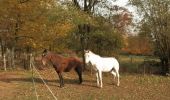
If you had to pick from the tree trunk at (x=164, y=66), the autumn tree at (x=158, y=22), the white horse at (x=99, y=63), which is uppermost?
the autumn tree at (x=158, y=22)

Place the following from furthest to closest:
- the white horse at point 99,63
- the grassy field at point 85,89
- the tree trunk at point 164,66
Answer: the tree trunk at point 164,66 → the white horse at point 99,63 → the grassy field at point 85,89

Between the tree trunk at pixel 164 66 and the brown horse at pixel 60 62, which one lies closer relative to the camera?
the brown horse at pixel 60 62

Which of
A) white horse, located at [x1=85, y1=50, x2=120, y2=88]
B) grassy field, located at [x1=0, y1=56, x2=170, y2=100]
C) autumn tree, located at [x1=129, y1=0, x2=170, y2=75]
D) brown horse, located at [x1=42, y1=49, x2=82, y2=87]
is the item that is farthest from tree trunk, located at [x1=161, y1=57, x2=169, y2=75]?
brown horse, located at [x1=42, y1=49, x2=82, y2=87]

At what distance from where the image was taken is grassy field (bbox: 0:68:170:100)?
1639 cm

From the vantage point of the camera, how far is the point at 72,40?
36.2 metres

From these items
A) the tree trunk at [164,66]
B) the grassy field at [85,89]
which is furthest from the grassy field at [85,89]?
the tree trunk at [164,66]

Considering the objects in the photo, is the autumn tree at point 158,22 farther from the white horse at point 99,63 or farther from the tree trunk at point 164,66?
the white horse at point 99,63

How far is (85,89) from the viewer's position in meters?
18.4

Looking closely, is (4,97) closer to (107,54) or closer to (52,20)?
(52,20)

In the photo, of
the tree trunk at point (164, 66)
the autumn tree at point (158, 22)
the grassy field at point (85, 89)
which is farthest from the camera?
the tree trunk at point (164, 66)

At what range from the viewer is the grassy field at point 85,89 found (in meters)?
16.4

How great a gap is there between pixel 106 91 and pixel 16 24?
1377cm

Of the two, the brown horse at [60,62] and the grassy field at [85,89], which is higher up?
the brown horse at [60,62]

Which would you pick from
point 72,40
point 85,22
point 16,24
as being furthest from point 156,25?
point 16,24
